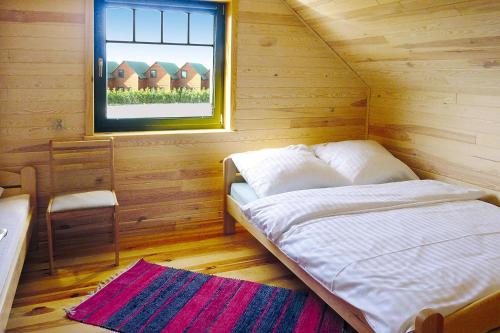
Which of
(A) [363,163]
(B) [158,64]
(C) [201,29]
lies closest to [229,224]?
(A) [363,163]

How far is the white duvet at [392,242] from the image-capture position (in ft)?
6.22

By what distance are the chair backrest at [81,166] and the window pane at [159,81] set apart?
31 centimetres

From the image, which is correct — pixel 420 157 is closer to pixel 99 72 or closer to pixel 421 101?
pixel 421 101

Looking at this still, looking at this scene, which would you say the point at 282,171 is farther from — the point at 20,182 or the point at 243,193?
the point at 20,182

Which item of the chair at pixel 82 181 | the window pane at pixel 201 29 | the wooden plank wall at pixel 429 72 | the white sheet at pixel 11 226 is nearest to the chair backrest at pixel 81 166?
the chair at pixel 82 181

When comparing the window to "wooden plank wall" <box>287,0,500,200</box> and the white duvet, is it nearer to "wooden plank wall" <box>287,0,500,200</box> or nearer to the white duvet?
"wooden plank wall" <box>287,0,500,200</box>

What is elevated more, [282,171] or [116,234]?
[282,171]

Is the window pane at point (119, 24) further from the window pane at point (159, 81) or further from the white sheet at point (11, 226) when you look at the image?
the white sheet at point (11, 226)

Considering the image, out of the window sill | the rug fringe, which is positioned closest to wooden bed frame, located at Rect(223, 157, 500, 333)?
the rug fringe

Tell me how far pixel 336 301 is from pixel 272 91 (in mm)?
2075

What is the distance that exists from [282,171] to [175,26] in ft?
4.33

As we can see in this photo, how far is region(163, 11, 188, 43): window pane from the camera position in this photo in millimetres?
3588

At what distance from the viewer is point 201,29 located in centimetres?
372

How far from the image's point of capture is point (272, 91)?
12.8ft
